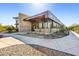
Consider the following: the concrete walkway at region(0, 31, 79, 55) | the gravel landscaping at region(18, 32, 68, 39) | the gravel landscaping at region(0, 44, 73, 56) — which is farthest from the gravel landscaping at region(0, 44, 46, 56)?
the gravel landscaping at region(18, 32, 68, 39)

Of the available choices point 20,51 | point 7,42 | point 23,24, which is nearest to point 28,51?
point 20,51

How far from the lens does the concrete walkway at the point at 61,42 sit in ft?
7.67

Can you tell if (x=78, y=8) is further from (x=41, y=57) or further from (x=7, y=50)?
(x=7, y=50)

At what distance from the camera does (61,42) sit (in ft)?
8.01

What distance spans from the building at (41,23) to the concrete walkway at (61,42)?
160mm

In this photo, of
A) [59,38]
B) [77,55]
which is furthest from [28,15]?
[77,55]

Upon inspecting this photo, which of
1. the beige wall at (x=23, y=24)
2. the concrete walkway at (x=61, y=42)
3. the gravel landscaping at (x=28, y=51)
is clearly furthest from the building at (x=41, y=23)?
the gravel landscaping at (x=28, y=51)

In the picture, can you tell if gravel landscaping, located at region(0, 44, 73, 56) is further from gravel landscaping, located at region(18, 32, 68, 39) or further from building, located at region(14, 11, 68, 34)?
building, located at region(14, 11, 68, 34)

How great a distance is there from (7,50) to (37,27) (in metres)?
0.66

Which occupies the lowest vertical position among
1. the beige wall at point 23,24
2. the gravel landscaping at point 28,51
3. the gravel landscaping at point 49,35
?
the gravel landscaping at point 28,51

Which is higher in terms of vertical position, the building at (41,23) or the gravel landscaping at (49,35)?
the building at (41,23)

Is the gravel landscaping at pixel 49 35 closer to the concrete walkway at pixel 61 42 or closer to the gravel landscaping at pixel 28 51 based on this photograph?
the concrete walkway at pixel 61 42

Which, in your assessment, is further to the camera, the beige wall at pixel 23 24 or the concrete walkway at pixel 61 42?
the beige wall at pixel 23 24

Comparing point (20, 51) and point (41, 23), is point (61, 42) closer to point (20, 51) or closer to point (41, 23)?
point (41, 23)
